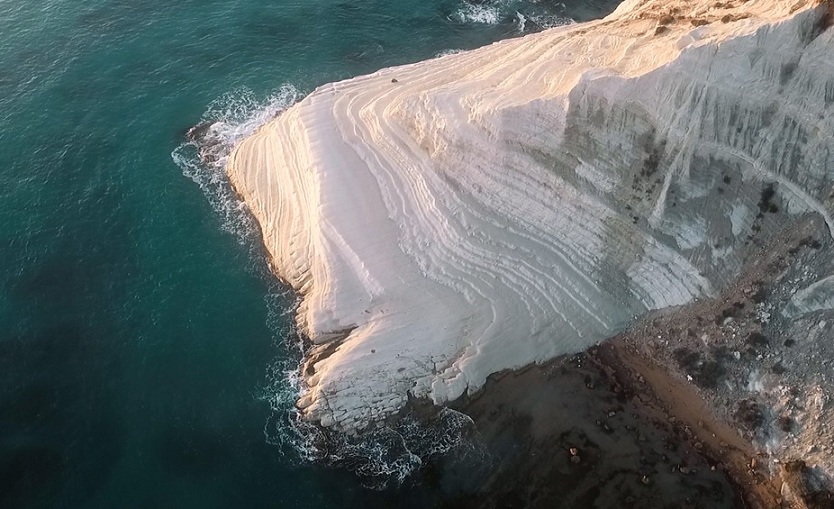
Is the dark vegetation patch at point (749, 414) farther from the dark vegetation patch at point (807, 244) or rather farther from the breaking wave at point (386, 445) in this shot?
the breaking wave at point (386, 445)

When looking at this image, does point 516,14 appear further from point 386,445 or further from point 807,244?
point 386,445

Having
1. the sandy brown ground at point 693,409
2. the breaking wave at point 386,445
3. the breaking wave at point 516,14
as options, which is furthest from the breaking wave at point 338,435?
the breaking wave at point 516,14

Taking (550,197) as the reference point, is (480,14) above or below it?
above

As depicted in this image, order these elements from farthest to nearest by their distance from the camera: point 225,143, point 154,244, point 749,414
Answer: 1. point 225,143
2. point 154,244
3. point 749,414

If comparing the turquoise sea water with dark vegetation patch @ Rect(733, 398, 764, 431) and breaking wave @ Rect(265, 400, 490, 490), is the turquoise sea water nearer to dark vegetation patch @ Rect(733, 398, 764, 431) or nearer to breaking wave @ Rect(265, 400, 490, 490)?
breaking wave @ Rect(265, 400, 490, 490)

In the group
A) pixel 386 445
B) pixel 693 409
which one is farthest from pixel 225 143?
pixel 693 409

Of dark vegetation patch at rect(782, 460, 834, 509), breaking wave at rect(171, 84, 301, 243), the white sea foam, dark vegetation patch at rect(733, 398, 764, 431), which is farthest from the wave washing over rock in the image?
the white sea foam
